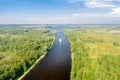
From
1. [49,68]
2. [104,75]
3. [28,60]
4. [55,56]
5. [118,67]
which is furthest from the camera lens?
[55,56]

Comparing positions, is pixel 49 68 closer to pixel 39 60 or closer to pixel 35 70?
pixel 35 70

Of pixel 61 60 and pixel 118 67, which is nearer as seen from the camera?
pixel 118 67

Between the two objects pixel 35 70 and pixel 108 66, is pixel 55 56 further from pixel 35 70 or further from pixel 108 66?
pixel 108 66

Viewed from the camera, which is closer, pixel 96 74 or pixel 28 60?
pixel 96 74

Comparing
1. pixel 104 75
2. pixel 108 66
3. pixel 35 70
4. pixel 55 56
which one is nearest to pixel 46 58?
pixel 55 56

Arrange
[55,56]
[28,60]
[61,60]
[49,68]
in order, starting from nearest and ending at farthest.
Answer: [49,68], [28,60], [61,60], [55,56]

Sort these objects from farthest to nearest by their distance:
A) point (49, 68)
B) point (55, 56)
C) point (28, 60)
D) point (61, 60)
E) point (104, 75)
A: point (55, 56), point (61, 60), point (28, 60), point (49, 68), point (104, 75)

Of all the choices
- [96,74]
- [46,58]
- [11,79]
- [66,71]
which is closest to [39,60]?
[46,58]

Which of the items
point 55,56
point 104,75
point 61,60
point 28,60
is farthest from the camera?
point 55,56
